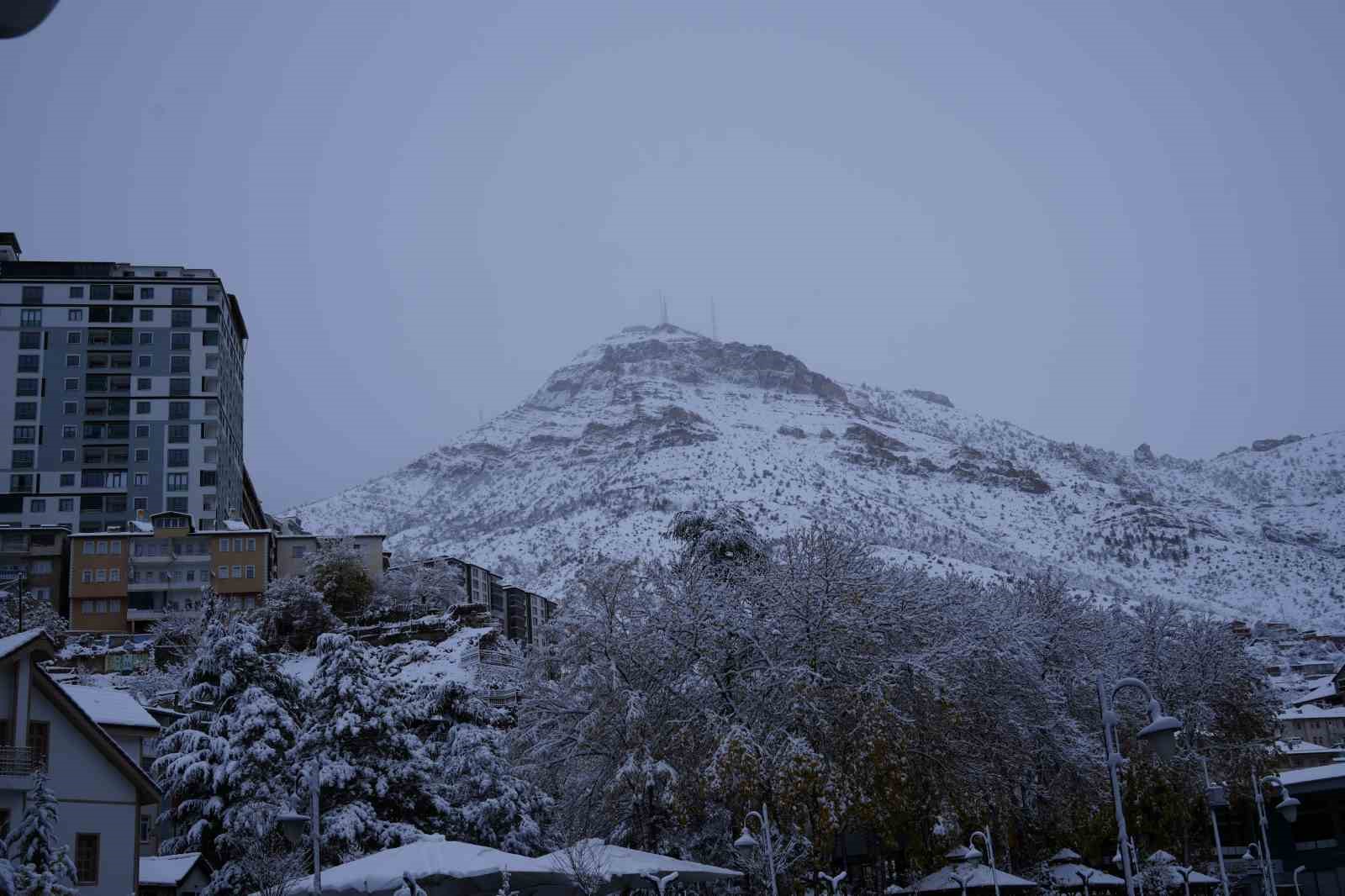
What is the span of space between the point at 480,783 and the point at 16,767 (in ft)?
48.7

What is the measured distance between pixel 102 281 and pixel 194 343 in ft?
26.9

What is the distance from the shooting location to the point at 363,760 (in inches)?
1473

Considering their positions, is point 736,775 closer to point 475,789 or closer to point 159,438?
point 475,789

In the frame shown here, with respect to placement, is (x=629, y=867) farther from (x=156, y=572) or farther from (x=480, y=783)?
(x=156, y=572)

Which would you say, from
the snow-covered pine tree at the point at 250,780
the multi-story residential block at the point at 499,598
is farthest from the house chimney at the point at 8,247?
the snow-covered pine tree at the point at 250,780

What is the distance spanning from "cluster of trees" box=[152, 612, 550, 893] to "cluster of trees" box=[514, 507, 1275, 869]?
255cm

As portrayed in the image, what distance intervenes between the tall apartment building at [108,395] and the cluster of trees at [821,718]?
62.4 meters

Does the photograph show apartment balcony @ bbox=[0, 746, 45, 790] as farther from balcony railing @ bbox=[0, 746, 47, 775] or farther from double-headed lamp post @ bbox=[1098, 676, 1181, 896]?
double-headed lamp post @ bbox=[1098, 676, 1181, 896]

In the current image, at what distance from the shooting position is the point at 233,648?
133 feet

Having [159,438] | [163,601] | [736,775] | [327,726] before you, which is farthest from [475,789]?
[159,438]

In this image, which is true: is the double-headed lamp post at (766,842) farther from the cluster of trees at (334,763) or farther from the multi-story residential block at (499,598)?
the multi-story residential block at (499,598)

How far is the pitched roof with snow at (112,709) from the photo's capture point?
33.8 m

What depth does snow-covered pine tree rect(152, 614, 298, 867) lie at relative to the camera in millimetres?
35906

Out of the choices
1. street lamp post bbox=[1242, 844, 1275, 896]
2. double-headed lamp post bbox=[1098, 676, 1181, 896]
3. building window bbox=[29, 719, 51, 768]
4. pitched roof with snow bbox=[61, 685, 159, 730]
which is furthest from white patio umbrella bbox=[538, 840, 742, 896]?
street lamp post bbox=[1242, 844, 1275, 896]
